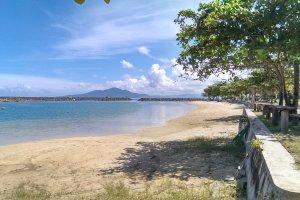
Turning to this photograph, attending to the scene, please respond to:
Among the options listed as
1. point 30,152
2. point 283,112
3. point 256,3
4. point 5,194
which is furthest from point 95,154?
point 256,3

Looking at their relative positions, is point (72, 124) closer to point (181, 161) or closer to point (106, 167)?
point (106, 167)

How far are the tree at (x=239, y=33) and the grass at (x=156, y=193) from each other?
474cm

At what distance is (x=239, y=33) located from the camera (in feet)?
43.4

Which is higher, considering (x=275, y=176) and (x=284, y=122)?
(x=284, y=122)

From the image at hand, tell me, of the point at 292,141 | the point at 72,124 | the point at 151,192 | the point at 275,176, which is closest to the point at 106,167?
the point at 151,192

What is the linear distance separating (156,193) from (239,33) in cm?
760

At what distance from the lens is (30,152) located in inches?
634

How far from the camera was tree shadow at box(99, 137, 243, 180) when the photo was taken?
400 inches

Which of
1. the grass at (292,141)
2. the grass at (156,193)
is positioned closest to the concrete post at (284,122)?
the grass at (292,141)

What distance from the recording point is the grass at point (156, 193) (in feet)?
25.0

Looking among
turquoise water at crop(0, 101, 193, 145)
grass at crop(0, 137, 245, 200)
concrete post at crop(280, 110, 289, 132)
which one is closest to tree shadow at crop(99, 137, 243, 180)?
grass at crop(0, 137, 245, 200)

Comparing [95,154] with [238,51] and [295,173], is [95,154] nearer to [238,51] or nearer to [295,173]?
[238,51]

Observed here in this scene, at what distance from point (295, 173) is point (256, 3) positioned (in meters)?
9.31

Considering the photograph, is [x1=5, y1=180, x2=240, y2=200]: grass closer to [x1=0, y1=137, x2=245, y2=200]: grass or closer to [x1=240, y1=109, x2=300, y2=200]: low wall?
[x1=0, y1=137, x2=245, y2=200]: grass
